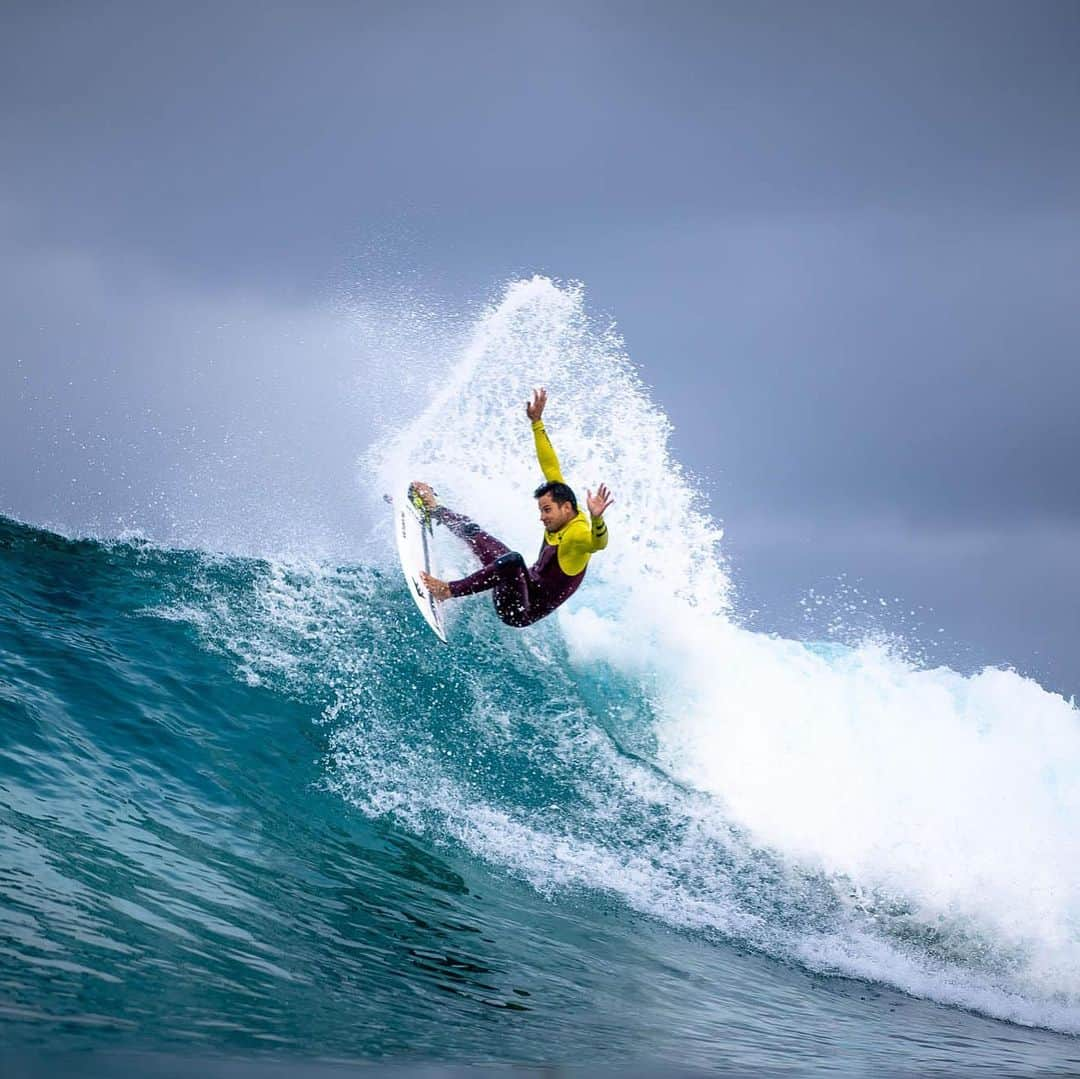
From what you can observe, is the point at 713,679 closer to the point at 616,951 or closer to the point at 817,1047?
the point at 616,951

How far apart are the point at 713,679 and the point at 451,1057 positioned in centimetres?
682

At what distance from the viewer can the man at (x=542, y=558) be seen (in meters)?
7.53

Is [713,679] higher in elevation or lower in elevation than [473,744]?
higher

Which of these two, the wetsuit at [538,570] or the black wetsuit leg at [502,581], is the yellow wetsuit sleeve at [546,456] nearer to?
the wetsuit at [538,570]

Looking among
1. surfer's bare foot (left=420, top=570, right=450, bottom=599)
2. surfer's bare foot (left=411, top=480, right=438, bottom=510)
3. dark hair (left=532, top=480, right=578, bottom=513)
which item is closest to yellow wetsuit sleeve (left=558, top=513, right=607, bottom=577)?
dark hair (left=532, top=480, right=578, bottom=513)

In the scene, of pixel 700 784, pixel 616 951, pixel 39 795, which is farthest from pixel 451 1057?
pixel 700 784

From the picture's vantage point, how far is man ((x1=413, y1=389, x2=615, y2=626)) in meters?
7.53

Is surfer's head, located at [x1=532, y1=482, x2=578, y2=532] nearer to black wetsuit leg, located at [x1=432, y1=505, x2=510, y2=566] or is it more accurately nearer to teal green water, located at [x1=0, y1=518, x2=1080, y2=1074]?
black wetsuit leg, located at [x1=432, y1=505, x2=510, y2=566]

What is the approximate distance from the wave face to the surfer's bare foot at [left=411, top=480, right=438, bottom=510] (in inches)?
24.2

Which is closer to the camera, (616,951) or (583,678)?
(616,951)

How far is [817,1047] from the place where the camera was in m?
4.69

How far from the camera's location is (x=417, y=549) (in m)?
9.34

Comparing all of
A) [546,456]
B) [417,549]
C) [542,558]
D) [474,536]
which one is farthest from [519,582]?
[417,549]

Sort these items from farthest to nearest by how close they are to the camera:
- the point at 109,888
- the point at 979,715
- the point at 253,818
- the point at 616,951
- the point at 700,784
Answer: the point at 979,715 → the point at 700,784 → the point at 253,818 → the point at 616,951 → the point at 109,888
